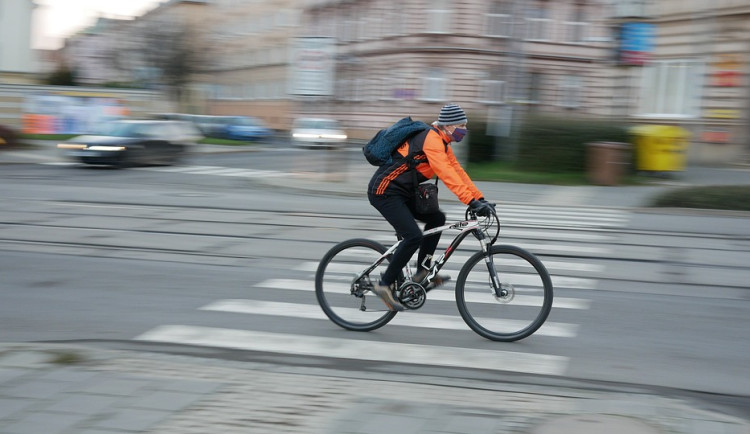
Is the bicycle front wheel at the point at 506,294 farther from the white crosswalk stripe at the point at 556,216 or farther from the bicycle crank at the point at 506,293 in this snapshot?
the white crosswalk stripe at the point at 556,216

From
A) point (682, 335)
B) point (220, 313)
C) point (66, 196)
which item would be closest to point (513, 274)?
point (682, 335)

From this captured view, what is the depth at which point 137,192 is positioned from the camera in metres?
17.3

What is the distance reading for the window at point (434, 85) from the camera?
46.9 meters

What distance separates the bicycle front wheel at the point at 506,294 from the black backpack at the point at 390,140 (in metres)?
0.96

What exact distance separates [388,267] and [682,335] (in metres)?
2.27

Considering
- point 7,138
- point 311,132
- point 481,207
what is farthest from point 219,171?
point 481,207

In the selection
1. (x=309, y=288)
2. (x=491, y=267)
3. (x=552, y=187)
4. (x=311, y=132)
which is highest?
(x=491, y=267)

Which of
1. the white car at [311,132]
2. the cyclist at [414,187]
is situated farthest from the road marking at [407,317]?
the white car at [311,132]

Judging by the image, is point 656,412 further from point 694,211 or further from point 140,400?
point 694,211

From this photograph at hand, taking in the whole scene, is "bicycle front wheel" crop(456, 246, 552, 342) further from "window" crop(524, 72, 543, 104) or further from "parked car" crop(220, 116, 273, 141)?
A: "window" crop(524, 72, 543, 104)

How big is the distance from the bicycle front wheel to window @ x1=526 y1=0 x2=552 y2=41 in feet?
147

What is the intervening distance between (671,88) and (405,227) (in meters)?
25.5

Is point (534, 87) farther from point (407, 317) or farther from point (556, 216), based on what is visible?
point (407, 317)

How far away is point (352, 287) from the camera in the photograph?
6609 mm
